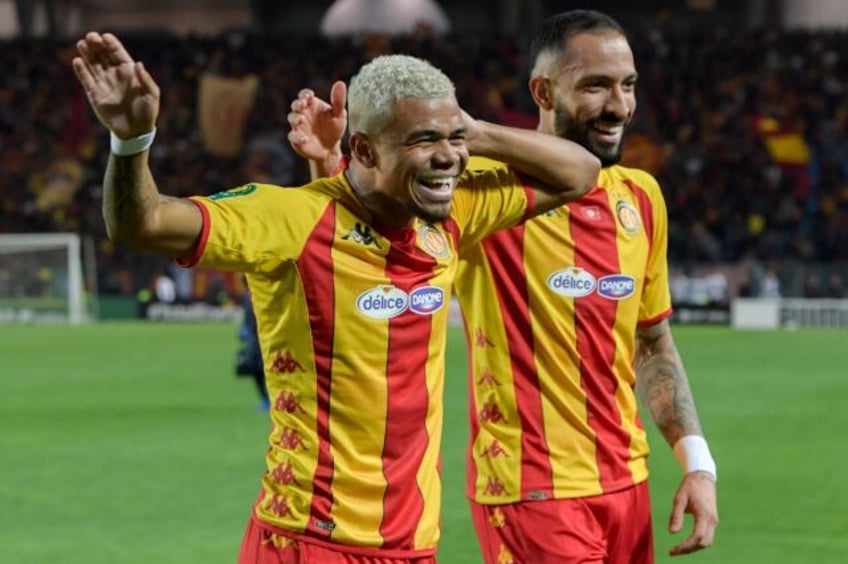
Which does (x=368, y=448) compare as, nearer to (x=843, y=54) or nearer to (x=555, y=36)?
(x=555, y=36)

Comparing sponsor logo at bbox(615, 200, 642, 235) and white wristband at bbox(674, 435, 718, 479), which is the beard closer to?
sponsor logo at bbox(615, 200, 642, 235)

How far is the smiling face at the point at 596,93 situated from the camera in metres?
4.16

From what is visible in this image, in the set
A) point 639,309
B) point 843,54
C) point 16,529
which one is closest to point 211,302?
point 843,54

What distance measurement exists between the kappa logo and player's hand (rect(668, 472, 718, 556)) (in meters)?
1.12

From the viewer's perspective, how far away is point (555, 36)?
4.36 metres

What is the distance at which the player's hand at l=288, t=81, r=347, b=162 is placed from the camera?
3994mm

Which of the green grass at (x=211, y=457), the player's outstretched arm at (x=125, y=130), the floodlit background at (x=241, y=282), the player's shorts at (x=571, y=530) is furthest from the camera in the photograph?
the floodlit background at (x=241, y=282)

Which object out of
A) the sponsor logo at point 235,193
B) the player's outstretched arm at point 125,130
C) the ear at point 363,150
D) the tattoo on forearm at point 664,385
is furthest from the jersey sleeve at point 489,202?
the player's outstretched arm at point 125,130

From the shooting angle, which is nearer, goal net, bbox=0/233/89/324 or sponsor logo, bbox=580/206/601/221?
sponsor logo, bbox=580/206/601/221

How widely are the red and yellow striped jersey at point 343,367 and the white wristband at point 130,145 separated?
350 millimetres

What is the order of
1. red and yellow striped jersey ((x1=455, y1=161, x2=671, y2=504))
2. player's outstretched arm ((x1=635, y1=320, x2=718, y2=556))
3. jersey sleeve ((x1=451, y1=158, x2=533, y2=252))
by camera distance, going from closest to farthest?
jersey sleeve ((x1=451, y1=158, x2=533, y2=252)) < player's outstretched arm ((x1=635, y1=320, x2=718, y2=556)) < red and yellow striped jersey ((x1=455, y1=161, x2=671, y2=504))

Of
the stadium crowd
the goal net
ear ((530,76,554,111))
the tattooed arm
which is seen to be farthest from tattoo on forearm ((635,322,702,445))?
the goal net

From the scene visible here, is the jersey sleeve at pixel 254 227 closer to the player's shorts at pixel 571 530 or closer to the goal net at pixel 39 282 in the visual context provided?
the player's shorts at pixel 571 530

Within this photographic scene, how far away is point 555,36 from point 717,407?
1053 centimetres
